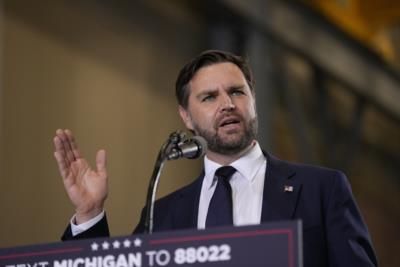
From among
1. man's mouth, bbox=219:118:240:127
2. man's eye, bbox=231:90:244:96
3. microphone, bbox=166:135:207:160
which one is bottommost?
microphone, bbox=166:135:207:160

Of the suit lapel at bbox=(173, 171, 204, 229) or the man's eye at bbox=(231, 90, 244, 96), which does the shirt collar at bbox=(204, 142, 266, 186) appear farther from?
the man's eye at bbox=(231, 90, 244, 96)

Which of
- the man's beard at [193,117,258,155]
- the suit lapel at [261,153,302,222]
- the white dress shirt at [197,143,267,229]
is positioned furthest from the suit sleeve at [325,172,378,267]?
the man's beard at [193,117,258,155]

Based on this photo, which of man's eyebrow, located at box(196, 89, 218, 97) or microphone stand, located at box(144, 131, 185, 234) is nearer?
microphone stand, located at box(144, 131, 185, 234)

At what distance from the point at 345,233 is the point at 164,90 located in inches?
200

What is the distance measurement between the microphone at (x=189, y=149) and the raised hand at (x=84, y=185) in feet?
1.34

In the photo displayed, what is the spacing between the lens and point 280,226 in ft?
7.05

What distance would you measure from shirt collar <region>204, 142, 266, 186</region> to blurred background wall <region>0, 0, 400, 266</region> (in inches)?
122

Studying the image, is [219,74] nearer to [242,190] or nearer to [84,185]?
[242,190]

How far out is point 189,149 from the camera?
2627 mm

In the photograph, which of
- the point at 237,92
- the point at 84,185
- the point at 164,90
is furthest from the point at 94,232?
the point at 164,90

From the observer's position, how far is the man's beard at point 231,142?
3035mm

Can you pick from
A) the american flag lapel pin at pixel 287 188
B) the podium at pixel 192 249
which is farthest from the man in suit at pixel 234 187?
the podium at pixel 192 249

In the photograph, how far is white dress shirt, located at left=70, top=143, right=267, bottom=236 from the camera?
9.48 feet

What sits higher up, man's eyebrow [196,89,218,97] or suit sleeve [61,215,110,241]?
man's eyebrow [196,89,218,97]
